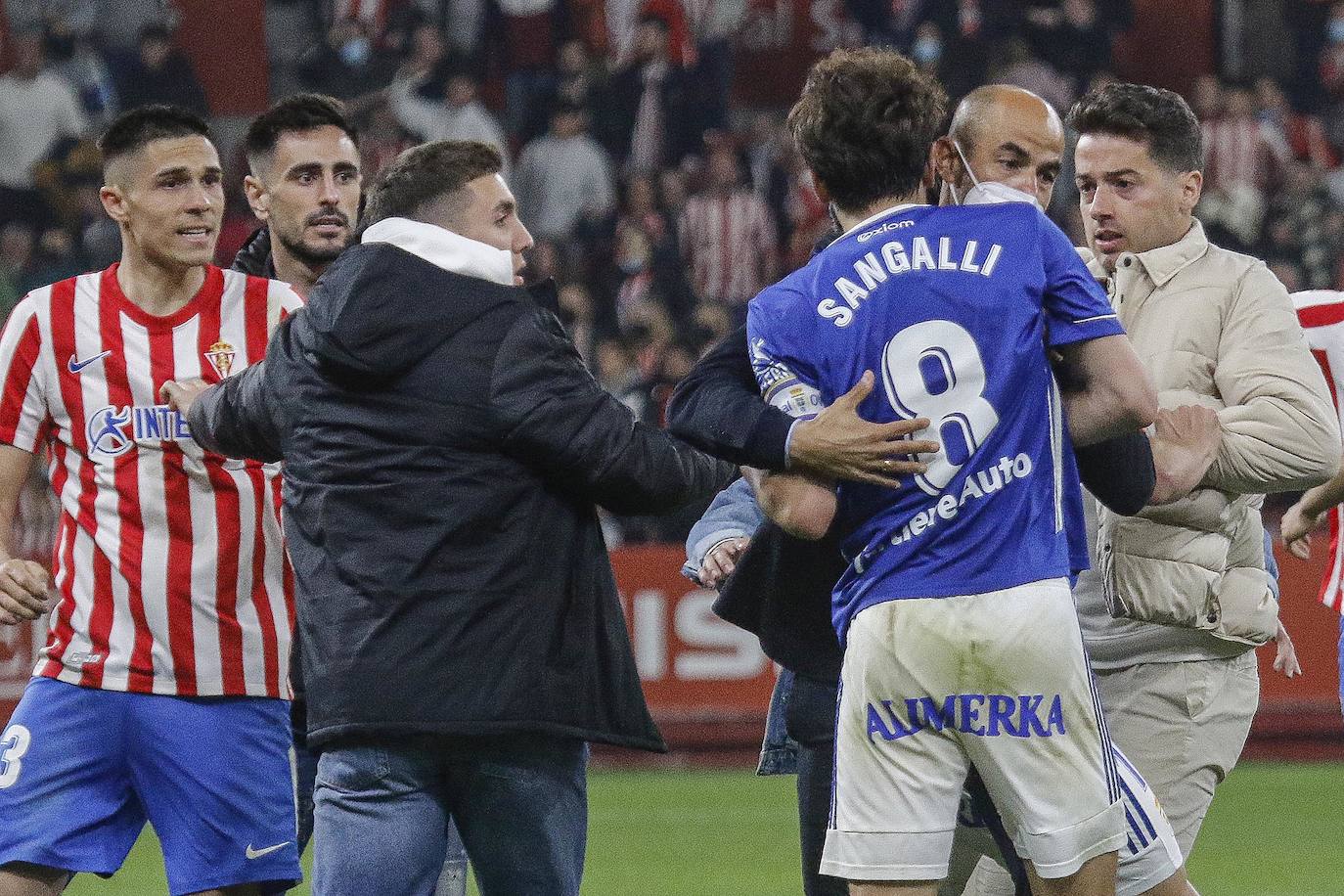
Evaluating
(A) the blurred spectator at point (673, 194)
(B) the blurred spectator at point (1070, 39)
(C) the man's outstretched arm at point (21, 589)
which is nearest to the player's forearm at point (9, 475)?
(C) the man's outstretched arm at point (21, 589)

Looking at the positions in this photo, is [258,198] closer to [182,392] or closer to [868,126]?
[182,392]

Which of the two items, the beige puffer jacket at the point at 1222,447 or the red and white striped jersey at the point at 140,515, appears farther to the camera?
the red and white striped jersey at the point at 140,515

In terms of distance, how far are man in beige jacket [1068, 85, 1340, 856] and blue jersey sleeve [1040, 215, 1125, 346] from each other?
668mm

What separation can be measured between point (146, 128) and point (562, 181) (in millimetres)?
10066

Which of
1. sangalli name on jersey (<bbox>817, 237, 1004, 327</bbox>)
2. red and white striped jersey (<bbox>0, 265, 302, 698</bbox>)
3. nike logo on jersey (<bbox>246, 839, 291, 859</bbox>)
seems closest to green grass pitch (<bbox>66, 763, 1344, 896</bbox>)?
nike logo on jersey (<bbox>246, 839, 291, 859</bbox>)

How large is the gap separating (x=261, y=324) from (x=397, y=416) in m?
1.38

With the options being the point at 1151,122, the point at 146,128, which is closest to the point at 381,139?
the point at 146,128

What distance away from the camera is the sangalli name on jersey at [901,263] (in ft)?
11.4

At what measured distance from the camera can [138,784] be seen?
15.3 ft

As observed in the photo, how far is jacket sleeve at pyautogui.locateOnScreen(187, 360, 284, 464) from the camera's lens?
155 inches

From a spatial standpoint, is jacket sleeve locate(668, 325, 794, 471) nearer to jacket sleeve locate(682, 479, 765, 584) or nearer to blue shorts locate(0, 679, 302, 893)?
jacket sleeve locate(682, 479, 765, 584)

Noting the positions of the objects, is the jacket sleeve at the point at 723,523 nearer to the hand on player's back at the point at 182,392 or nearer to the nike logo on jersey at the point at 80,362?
the hand on player's back at the point at 182,392

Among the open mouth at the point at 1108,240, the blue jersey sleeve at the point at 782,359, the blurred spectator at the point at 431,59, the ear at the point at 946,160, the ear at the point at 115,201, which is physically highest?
the blurred spectator at the point at 431,59

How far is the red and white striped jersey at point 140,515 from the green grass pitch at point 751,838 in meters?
2.78
